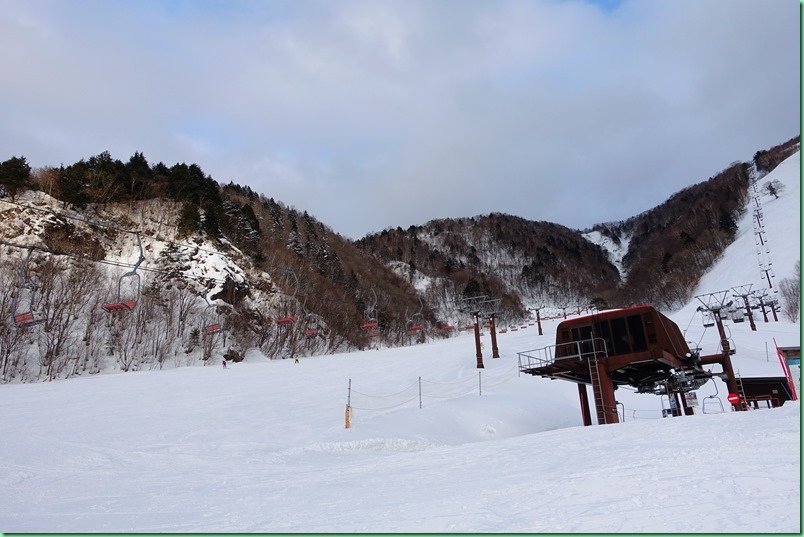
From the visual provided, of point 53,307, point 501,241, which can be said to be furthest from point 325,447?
point 501,241

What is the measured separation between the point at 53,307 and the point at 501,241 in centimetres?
16495

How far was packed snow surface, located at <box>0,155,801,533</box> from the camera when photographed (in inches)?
231

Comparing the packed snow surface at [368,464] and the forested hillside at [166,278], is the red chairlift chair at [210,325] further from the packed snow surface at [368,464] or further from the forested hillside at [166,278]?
the packed snow surface at [368,464]

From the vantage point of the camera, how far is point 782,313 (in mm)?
65062

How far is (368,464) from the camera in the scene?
39.6ft

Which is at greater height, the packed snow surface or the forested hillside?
the forested hillside

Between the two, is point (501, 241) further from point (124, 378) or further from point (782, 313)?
point (124, 378)

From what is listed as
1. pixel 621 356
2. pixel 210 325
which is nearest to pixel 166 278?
pixel 210 325

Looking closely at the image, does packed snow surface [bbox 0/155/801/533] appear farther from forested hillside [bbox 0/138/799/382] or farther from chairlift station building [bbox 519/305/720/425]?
forested hillside [bbox 0/138/799/382]

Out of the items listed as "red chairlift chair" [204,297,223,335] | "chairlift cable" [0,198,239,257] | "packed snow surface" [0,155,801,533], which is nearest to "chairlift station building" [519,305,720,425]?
"packed snow surface" [0,155,801,533]

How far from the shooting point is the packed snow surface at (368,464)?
586 centimetres

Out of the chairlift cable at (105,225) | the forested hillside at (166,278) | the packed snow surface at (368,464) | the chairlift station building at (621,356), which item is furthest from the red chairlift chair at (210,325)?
the chairlift station building at (621,356)

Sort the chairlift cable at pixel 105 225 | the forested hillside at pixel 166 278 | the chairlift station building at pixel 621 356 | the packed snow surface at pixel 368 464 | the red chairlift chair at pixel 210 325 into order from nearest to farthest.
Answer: the packed snow surface at pixel 368 464
the chairlift station building at pixel 621 356
the forested hillside at pixel 166 278
the red chairlift chair at pixel 210 325
the chairlift cable at pixel 105 225

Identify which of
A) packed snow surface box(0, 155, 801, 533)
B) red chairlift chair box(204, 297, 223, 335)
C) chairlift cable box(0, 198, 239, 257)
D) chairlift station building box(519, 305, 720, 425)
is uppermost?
chairlift cable box(0, 198, 239, 257)
